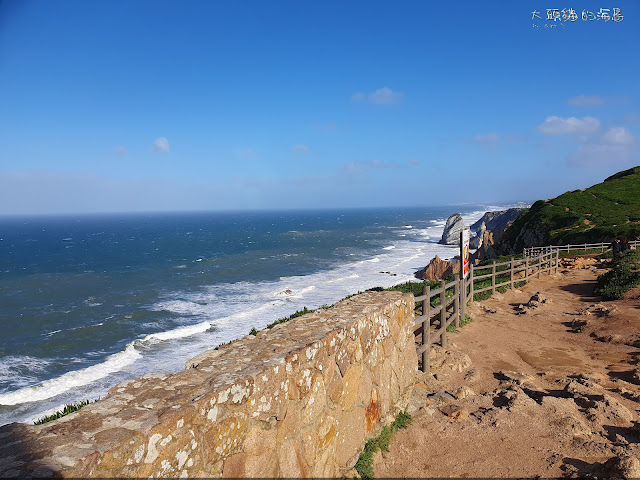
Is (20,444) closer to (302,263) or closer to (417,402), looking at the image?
(417,402)

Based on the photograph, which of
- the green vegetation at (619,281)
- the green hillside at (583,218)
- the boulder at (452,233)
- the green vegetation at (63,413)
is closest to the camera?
the green vegetation at (63,413)

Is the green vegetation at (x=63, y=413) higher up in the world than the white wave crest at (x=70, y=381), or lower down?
higher up

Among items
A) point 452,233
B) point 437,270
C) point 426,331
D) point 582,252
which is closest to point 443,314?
point 426,331

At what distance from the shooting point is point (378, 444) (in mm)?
4656

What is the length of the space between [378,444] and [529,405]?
2668 millimetres

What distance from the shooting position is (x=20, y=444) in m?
2.19

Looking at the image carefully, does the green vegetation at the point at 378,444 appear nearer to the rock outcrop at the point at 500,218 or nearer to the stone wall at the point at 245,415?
the stone wall at the point at 245,415

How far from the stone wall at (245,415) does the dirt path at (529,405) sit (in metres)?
0.89

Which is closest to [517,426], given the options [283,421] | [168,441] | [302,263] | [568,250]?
[283,421]

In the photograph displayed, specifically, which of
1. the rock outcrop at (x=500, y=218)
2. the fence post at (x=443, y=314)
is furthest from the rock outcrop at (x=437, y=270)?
the rock outcrop at (x=500, y=218)

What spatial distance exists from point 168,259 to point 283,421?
55988mm

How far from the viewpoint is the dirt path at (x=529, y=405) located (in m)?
4.45

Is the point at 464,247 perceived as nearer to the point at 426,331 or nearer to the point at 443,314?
the point at 443,314

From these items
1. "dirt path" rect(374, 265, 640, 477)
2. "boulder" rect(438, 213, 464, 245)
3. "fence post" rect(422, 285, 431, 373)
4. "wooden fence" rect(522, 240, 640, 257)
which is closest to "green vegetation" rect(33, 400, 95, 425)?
"dirt path" rect(374, 265, 640, 477)
